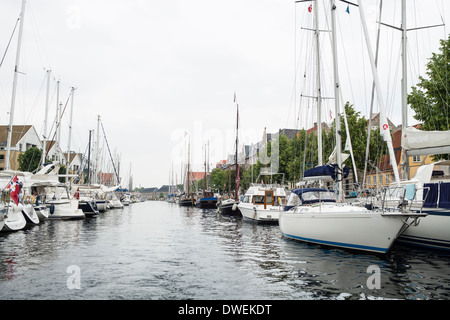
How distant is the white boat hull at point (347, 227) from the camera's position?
1259cm

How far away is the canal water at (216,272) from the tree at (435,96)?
1225cm

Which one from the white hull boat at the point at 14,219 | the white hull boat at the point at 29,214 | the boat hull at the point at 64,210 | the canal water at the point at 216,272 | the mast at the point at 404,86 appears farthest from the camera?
the boat hull at the point at 64,210

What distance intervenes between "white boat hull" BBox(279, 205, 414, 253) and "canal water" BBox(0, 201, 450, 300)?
444 millimetres

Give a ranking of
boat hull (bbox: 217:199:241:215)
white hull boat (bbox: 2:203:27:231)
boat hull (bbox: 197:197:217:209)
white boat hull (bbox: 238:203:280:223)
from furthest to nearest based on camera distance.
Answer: boat hull (bbox: 197:197:217:209) → boat hull (bbox: 217:199:241:215) → white boat hull (bbox: 238:203:280:223) → white hull boat (bbox: 2:203:27:231)

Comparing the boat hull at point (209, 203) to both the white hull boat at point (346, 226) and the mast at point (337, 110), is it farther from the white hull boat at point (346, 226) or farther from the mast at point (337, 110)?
the mast at point (337, 110)

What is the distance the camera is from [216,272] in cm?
1120

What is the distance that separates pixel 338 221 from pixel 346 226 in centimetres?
36

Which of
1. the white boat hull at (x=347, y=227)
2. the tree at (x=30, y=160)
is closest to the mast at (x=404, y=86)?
the white boat hull at (x=347, y=227)

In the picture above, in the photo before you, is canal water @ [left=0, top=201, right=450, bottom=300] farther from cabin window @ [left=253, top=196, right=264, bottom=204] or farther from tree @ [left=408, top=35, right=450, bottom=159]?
cabin window @ [left=253, top=196, right=264, bottom=204]

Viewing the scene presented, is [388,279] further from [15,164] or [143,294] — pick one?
[15,164]

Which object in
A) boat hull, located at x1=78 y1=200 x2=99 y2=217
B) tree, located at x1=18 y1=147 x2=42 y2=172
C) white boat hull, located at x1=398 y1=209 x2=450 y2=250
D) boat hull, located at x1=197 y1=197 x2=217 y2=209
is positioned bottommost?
boat hull, located at x1=197 y1=197 x2=217 y2=209

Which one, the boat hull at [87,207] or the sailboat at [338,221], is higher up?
the sailboat at [338,221]

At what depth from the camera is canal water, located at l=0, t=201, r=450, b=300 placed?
8.68 m

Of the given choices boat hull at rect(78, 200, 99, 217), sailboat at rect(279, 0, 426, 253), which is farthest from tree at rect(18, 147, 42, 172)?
sailboat at rect(279, 0, 426, 253)
